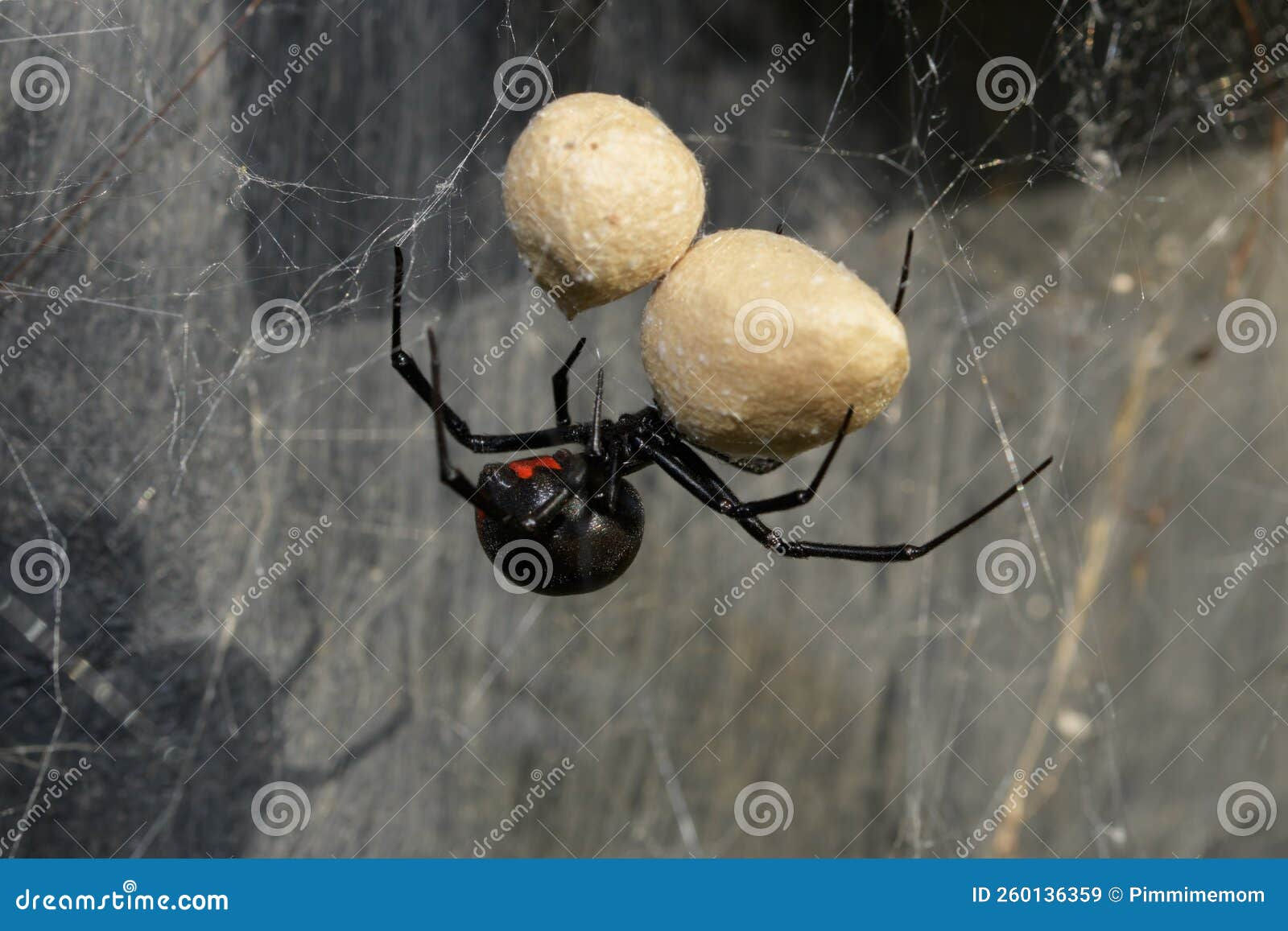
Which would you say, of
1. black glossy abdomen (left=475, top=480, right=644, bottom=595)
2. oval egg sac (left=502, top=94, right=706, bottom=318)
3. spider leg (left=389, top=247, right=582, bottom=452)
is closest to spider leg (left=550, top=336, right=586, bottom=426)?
spider leg (left=389, top=247, right=582, bottom=452)

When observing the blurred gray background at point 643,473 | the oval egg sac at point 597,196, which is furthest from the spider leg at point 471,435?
the oval egg sac at point 597,196

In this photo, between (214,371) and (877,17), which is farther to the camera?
(877,17)

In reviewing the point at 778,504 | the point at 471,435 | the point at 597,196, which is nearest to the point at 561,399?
the point at 471,435

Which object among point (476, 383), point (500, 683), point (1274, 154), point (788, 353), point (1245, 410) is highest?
point (788, 353)

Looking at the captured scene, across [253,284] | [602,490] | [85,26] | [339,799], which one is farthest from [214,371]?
[339,799]

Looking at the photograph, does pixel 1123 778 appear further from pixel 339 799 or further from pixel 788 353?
pixel 788 353

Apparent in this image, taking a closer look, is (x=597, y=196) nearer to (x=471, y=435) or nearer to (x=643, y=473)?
(x=471, y=435)
